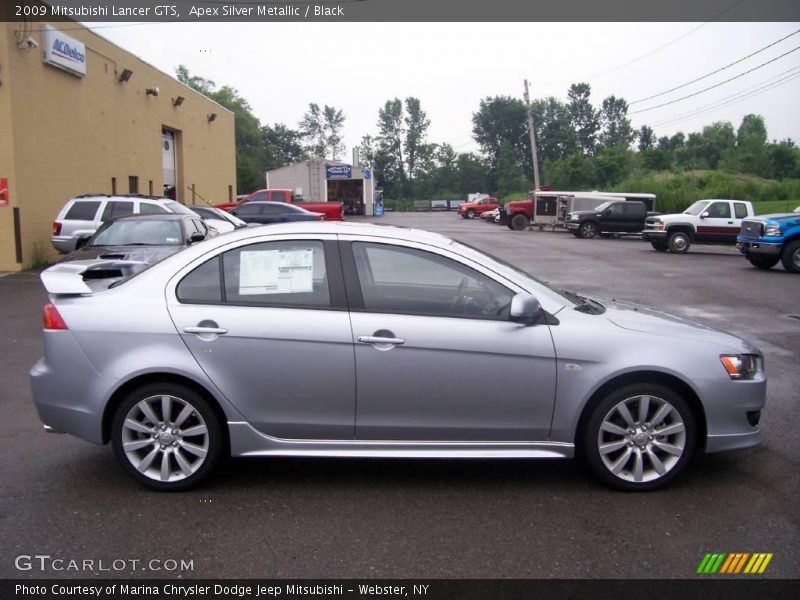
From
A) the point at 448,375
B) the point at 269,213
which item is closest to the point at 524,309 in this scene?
the point at 448,375

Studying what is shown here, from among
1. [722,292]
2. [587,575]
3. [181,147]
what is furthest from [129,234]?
[181,147]

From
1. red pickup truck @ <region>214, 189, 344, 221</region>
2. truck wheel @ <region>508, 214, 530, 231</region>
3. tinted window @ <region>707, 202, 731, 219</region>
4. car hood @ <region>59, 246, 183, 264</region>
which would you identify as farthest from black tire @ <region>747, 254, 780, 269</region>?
truck wheel @ <region>508, 214, 530, 231</region>

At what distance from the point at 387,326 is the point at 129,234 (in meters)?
8.89

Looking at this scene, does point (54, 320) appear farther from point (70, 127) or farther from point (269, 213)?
point (269, 213)

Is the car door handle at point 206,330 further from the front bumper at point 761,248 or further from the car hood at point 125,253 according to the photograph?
the front bumper at point 761,248

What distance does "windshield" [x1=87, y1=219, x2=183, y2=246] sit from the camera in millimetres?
11914

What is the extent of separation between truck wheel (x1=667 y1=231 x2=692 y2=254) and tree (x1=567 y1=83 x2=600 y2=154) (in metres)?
91.3

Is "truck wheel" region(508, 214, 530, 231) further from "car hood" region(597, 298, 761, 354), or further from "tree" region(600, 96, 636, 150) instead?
"tree" region(600, 96, 636, 150)

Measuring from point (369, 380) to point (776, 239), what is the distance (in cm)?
1724

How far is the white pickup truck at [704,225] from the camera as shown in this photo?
84.4 ft

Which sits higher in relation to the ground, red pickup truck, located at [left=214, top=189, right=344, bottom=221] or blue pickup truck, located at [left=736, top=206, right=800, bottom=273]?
red pickup truck, located at [left=214, top=189, right=344, bottom=221]

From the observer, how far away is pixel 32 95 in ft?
60.2

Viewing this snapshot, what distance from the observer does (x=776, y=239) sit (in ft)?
60.7

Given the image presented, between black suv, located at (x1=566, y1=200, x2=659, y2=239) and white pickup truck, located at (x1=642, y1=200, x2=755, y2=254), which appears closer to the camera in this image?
white pickup truck, located at (x1=642, y1=200, x2=755, y2=254)
